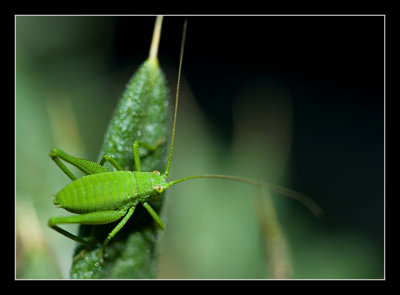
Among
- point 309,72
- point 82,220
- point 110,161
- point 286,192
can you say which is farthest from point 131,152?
point 309,72

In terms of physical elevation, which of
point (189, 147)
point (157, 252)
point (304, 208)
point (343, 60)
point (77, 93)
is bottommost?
point (157, 252)

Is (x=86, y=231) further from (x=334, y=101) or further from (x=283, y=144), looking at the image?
(x=334, y=101)

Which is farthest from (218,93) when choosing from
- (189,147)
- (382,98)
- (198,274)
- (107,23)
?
(198,274)

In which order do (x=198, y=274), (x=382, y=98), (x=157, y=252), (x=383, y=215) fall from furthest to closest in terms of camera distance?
(x=382, y=98), (x=383, y=215), (x=198, y=274), (x=157, y=252)

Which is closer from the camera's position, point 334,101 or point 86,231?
point 86,231

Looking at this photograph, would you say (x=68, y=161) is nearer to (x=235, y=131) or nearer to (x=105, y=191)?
(x=105, y=191)

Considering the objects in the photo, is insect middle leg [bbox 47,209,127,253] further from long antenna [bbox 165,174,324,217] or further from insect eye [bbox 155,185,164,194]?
long antenna [bbox 165,174,324,217]

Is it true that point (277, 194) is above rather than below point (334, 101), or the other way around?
below
